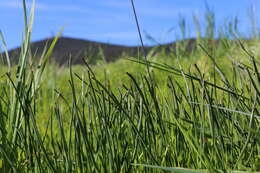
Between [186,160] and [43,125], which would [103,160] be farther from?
[43,125]

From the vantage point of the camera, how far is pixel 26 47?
0.80m

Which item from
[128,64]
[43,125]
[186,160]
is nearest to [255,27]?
[128,64]

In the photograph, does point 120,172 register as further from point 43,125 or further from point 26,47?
point 43,125

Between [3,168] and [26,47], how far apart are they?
0.80 feet

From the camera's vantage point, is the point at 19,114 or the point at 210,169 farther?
the point at 19,114

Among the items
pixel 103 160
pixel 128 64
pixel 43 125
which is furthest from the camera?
pixel 128 64

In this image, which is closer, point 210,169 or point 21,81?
point 210,169

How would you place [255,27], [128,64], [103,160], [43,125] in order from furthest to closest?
[128,64] < [255,27] < [43,125] < [103,160]

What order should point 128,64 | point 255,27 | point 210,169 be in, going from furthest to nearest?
point 128,64 → point 255,27 → point 210,169

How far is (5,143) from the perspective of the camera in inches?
30.4

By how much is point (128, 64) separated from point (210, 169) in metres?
3.94

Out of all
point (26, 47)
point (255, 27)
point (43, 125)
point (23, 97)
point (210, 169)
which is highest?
point (255, 27)

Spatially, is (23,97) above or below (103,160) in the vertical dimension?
above

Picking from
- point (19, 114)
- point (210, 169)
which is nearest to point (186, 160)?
point (210, 169)
